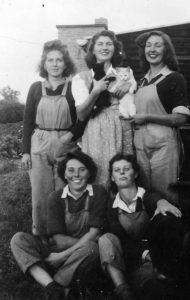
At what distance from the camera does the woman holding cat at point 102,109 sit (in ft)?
11.4

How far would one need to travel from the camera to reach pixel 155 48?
360 centimetres

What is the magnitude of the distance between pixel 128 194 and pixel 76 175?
0.44 meters

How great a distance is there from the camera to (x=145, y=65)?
3.82 m

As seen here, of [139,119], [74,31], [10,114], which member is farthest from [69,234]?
[10,114]

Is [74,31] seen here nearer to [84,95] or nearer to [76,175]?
[84,95]

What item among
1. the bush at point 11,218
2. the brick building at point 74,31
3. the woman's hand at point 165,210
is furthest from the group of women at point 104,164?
the brick building at point 74,31

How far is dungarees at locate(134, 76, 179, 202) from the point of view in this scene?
11.4 feet

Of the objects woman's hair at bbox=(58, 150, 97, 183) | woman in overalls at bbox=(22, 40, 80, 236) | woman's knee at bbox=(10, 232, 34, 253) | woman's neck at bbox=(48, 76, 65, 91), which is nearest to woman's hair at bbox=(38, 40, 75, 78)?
woman in overalls at bbox=(22, 40, 80, 236)

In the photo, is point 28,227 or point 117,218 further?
point 28,227

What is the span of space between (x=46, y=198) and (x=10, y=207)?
83.9 inches

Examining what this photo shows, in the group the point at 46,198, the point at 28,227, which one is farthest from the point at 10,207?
the point at 46,198

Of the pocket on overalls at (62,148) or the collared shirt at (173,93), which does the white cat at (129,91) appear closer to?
the collared shirt at (173,93)

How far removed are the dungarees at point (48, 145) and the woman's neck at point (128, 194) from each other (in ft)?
2.12

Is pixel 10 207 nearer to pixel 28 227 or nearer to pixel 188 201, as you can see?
pixel 28 227
